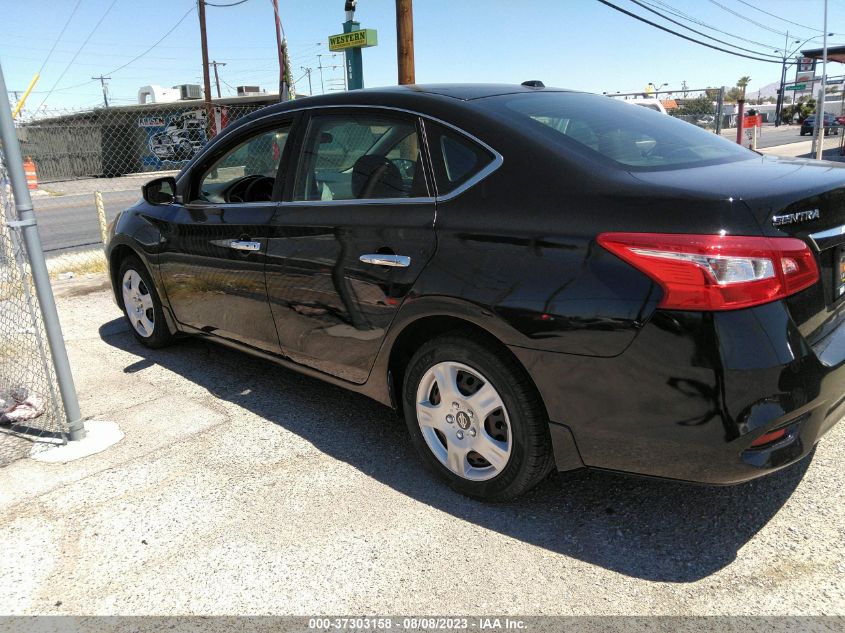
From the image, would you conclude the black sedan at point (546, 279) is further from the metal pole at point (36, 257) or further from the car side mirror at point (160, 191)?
the metal pole at point (36, 257)

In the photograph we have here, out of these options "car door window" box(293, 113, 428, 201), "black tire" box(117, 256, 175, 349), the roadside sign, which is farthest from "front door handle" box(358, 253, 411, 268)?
the roadside sign

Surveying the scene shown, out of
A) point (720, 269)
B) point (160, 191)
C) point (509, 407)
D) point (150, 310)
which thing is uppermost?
point (160, 191)

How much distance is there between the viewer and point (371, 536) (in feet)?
8.84

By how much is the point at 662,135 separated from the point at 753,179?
0.75 m

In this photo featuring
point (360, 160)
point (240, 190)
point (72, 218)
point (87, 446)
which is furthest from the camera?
point (72, 218)

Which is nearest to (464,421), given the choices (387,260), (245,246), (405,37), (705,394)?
(387,260)

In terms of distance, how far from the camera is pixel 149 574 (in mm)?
2525

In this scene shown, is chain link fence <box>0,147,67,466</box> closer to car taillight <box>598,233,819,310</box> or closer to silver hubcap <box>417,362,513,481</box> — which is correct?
silver hubcap <box>417,362,513,481</box>

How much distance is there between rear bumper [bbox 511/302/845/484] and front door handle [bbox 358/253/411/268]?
755 millimetres

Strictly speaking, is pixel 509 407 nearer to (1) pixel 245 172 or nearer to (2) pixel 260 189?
(2) pixel 260 189

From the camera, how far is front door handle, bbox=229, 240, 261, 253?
141 inches

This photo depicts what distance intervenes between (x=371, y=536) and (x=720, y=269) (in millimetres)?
1685

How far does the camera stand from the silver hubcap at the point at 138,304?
16.0 ft

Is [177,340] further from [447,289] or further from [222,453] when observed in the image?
[447,289]
